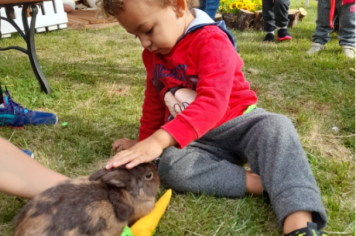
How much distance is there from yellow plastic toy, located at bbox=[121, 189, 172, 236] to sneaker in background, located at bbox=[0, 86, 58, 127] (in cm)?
142

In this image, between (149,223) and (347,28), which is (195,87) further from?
(347,28)

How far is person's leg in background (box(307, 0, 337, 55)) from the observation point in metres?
4.62

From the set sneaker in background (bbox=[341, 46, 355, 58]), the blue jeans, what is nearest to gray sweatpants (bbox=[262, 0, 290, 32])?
sneaker in background (bbox=[341, 46, 355, 58])

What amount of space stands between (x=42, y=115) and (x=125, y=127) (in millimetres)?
695

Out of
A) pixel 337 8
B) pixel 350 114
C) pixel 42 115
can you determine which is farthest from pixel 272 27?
pixel 42 115

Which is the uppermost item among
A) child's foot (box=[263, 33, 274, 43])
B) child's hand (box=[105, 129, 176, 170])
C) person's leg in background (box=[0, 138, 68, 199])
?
A: child's hand (box=[105, 129, 176, 170])

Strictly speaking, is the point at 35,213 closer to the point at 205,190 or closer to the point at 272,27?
the point at 205,190

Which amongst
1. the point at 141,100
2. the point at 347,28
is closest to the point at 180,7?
the point at 141,100

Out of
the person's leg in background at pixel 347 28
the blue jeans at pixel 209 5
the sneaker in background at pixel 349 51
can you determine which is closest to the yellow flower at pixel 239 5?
the person's leg in background at pixel 347 28

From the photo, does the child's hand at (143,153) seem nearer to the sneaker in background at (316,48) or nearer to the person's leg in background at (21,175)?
the person's leg in background at (21,175)

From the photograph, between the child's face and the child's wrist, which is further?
the child's face

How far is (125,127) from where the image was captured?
267cm

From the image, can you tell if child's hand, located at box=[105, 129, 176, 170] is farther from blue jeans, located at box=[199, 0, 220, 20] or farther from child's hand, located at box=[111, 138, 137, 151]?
blue jeans, located at box=[199, 0, 220, 20]

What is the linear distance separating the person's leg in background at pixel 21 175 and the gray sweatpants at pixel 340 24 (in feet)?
13.7
